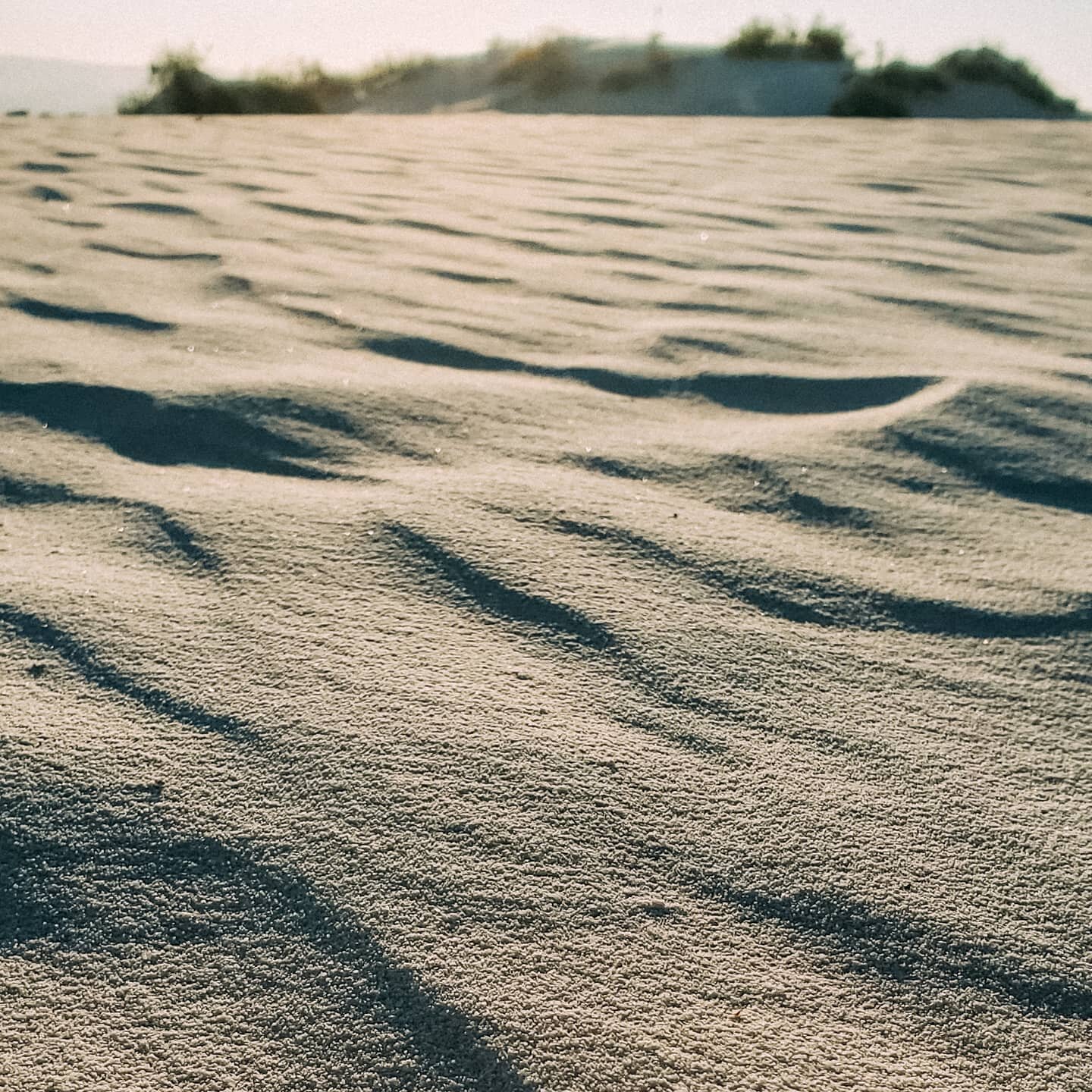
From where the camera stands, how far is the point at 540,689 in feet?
3.42

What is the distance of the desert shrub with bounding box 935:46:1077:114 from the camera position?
9.94 m

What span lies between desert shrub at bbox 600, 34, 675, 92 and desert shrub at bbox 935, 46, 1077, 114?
265 cm

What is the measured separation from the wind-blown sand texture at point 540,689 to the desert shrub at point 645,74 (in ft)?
30.5

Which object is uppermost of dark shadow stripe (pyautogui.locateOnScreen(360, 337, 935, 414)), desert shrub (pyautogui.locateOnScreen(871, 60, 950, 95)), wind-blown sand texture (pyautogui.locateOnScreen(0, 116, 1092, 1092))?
desert shrub (pyautogui.locateOnScreen(871, 60, 950, 95))

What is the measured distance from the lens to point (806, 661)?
3.63 feet

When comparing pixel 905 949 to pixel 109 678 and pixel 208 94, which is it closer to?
pixel 109 678

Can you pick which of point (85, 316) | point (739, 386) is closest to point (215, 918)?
point (739, 386)

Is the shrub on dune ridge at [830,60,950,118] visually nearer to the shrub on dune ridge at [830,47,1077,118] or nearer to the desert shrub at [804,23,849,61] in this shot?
the shrub on dune ridge at [830,47,1077,118]

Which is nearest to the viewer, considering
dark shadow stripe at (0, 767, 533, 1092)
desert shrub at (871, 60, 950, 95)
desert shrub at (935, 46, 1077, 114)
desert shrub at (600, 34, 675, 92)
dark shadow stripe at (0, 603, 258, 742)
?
dark shadow stripe at (0, 767, 533, 1092)

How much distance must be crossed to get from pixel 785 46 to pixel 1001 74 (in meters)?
2.68

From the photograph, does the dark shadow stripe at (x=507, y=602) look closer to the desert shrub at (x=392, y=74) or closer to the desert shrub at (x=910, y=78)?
the desert shrub at (x=910, y=78)

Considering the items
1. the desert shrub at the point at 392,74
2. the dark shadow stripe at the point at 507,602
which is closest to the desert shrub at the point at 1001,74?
the desert shrub at the point at 392,74

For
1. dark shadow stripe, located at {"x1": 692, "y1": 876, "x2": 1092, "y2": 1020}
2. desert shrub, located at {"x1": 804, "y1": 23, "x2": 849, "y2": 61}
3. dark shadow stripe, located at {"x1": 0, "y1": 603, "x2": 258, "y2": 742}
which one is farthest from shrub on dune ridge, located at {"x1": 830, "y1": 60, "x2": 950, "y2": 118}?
dark shadow stripe, located at {"x1": 692, "y1": 876, "x2": 1092, "y2": 1020}

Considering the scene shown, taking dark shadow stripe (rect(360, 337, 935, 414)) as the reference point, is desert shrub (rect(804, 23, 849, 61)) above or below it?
above
